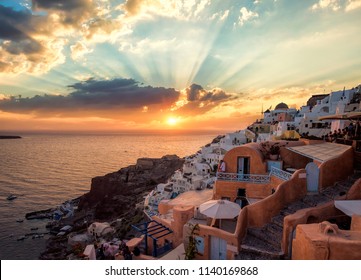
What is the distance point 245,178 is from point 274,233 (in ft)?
19.9

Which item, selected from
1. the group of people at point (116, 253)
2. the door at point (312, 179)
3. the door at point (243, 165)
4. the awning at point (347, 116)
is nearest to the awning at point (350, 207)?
the door at point (312, 179)

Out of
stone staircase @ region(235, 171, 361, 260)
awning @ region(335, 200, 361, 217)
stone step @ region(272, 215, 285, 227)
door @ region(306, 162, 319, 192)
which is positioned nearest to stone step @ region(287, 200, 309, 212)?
stone staircase @ region(235, 171, 361, 260)

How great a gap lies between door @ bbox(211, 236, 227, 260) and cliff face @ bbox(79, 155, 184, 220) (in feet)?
120

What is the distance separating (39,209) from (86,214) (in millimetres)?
10383

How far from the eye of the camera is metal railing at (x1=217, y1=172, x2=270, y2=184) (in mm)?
15414

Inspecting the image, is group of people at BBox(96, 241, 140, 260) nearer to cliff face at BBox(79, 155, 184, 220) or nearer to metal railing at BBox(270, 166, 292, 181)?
metal railing at BBox(270, 166, 292, 181)

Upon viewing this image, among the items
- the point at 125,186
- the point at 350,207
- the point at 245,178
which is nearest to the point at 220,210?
the point at 245,178

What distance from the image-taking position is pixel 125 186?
61.4 meters

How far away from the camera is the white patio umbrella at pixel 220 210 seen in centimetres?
1146

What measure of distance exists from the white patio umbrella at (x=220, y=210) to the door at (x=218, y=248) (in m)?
1.06

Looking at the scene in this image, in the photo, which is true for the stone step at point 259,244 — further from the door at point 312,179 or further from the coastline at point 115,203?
the coastline at point 115,203

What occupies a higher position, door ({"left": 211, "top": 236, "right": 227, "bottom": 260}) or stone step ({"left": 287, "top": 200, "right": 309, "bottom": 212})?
stone step ({"left": 287, "top": 200, "right": 309, "bottom": 212})
